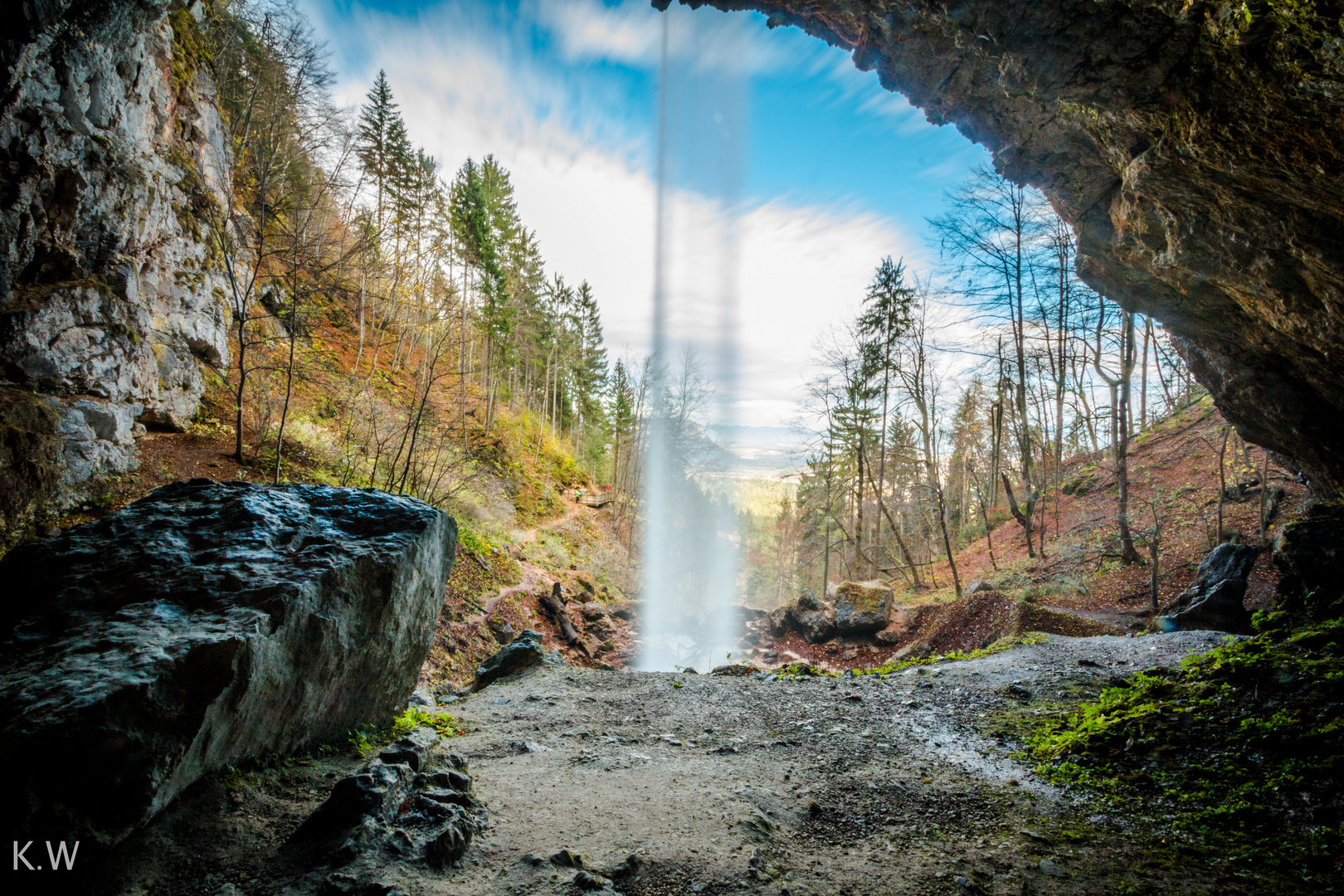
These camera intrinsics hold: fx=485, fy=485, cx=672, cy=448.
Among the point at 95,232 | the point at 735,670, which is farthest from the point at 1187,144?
the point at 95,232

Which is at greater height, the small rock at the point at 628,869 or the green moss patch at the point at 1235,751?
the green moss patch at the point at 1235,751

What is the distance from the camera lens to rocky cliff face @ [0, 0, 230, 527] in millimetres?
6359

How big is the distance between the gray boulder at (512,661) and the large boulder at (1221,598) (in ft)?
30.5

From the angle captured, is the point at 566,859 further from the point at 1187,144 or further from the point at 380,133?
the point at 380,133

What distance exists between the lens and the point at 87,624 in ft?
7.89

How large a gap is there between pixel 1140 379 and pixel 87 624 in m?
25.6

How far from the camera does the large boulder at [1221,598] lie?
6863 millimetres

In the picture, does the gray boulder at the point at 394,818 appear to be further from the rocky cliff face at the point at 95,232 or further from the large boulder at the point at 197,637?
the rocky cliff face at the point at 95,232

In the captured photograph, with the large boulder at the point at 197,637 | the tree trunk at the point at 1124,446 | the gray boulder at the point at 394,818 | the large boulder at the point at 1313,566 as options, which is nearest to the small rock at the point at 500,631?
the large boulder at the point at 197,637

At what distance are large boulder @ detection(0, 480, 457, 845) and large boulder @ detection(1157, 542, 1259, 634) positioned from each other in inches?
396

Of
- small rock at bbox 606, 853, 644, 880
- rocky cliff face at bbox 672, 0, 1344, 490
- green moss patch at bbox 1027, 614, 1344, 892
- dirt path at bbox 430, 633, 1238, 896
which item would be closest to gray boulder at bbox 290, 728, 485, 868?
dirt path at bbox 430, 633, 1238, 896

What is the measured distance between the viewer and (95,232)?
7430mm

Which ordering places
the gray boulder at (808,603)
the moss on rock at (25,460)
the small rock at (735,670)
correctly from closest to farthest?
1. the moss on rock at (25,460)
2. the small rock at (735,670)
3. the gray boulder at (808,603)

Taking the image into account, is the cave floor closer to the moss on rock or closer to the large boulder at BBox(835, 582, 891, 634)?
the moss on rock
